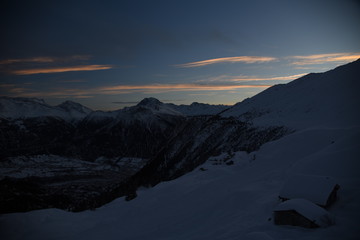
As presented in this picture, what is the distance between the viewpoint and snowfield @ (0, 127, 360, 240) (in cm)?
1505

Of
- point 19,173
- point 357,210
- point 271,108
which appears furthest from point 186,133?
point 19,173

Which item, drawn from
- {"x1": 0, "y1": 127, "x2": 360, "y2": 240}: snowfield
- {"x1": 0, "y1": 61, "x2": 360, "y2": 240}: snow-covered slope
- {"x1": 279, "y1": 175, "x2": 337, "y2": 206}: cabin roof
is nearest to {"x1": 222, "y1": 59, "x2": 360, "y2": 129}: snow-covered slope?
{"x1": 0, "y1": 61, "x2": 360, "y2": 240}: snow-covered slope

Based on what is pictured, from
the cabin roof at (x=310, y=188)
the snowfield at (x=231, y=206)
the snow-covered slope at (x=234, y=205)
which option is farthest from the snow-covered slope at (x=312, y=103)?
the cabin roof at (x=310, y=188)

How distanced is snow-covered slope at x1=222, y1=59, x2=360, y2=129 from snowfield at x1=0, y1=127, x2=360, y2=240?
49.2 feet

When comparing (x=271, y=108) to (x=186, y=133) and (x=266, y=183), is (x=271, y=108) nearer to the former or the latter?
(x=186, y=133)

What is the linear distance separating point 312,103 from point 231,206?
46.5 metres

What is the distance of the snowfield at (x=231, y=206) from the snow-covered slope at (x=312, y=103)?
591 inches

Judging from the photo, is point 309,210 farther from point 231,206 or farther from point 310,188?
point 231,206

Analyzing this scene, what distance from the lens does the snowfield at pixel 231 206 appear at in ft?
→ 49.4

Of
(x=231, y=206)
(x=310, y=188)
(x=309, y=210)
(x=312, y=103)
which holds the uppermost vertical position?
(x=312, y=103)

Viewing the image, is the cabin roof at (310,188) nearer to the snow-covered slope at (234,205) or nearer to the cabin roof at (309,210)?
the snow-covered slope at (234,205)

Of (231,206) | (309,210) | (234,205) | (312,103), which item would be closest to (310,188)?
(309,210)

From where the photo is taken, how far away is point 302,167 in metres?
22.1

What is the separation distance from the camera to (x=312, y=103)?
57.1 m
